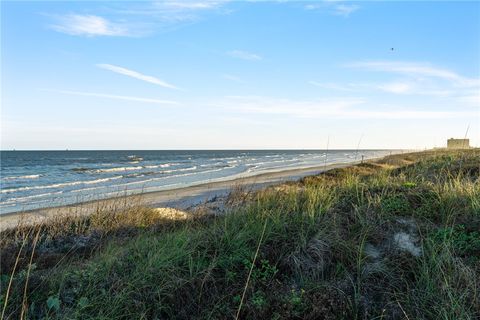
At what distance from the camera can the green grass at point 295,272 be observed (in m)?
3.78

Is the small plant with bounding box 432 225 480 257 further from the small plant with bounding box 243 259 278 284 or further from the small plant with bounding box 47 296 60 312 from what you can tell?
the small plant with bounding box 47 296 60 312

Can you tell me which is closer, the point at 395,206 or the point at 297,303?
the point at 297,303

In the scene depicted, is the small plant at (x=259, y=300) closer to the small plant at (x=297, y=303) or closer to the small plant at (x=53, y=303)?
the small plant at (x=297, y=303)

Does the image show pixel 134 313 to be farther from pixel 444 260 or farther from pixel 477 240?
pixel 477 240

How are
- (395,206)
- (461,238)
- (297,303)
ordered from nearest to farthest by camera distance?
(297,303)
(461,238)
(395,206)

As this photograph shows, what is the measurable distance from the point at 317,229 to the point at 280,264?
89 centimetres

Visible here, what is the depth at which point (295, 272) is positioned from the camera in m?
4.43

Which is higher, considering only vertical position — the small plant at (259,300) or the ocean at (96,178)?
the small plant at (259,300)

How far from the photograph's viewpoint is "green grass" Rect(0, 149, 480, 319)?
378cm

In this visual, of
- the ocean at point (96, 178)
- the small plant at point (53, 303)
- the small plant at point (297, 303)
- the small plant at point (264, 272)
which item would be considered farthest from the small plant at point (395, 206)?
the small plant at point (53, 303)

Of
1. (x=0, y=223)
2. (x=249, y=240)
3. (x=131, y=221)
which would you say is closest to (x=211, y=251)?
(x=249, y=240)

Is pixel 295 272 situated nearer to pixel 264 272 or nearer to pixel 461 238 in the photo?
pixel 264 272

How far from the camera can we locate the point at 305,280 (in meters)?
4.23

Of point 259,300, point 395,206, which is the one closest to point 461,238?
point 395,206
